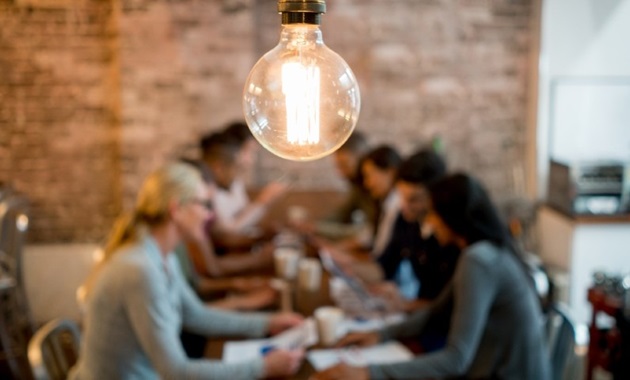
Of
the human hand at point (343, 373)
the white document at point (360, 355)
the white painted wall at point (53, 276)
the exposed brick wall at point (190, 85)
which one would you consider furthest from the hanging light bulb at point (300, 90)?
the white painted wall at point (53, 276)

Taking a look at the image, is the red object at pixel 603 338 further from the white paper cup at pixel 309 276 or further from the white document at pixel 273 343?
the white document at pixel 273 343

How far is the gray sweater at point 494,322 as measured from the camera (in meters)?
2.54

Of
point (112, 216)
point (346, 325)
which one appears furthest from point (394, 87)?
point (346, 325)

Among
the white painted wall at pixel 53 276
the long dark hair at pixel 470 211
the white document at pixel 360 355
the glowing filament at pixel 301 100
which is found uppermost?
the glowing filament at pixel 301 100

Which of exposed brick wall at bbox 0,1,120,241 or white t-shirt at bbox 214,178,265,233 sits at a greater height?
exposed brick wall at bbox 0,1,120,241

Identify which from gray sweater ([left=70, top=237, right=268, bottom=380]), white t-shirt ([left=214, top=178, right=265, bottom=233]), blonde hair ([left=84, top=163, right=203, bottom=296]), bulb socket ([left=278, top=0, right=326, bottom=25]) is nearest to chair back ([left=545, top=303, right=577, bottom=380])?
gray sweater ([left=70, top=237, right=268, bottom=380])

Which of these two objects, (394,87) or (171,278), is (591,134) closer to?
(394,87)

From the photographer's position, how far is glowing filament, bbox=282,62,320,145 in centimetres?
144

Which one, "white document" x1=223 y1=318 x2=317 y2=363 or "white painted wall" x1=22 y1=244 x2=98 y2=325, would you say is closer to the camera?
"white document" x1=223 y1=318 x2=317 y2=363

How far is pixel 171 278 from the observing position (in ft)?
9.14

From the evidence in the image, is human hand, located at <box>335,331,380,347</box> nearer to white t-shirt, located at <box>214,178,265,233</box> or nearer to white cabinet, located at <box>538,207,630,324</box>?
white t-shirt, located at <box>214,178,265,233</box>

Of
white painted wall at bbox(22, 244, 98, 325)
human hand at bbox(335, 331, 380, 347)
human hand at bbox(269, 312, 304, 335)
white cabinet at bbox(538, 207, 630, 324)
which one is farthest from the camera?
white painted wall at bbox(22, 244, 98, 325)

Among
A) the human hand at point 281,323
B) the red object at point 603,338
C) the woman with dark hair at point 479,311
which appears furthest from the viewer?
the red object at point 603,338

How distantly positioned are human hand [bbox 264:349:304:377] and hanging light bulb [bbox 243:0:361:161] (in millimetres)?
1135
